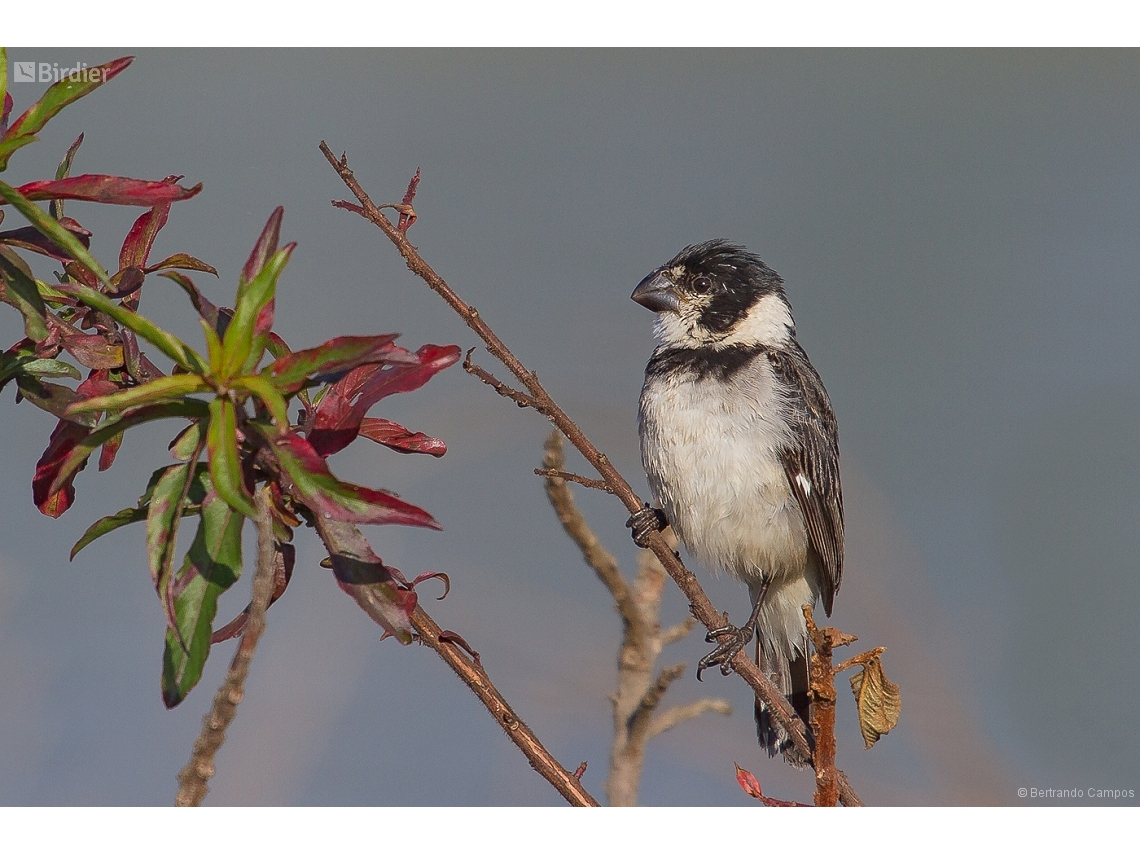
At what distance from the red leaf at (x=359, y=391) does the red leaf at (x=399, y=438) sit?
0.10 m

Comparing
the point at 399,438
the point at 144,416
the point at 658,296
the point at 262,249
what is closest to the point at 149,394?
the point at 144,416

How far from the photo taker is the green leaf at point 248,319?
4.37ft

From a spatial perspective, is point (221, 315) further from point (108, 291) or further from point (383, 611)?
point (383, 611)

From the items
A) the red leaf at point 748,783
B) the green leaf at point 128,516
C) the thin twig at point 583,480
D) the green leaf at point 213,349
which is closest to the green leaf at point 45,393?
the green leaf at point 128,516

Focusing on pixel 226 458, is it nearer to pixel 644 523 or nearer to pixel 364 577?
pixel 364 577

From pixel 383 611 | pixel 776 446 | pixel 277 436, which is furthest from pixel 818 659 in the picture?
pixel 776 446

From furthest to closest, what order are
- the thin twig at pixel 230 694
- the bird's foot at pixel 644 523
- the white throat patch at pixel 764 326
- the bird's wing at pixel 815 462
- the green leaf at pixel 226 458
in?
1. the white throat patch at pixel 764 326
2. the bird's wing at pixel 815 462
3. the bird's foot at pixel 644 523
4. the green leaf at pixel 226 458
5. the thin twig at pixel 230 694

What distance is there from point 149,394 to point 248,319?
0.15 metres

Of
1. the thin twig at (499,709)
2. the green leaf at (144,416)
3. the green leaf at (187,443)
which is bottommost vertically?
the thin twig at (499,709)

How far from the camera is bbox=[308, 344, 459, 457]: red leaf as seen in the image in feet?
4.80

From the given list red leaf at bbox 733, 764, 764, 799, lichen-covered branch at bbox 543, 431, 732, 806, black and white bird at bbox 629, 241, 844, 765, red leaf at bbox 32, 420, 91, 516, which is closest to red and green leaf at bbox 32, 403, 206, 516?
red leaf at bbox 32, 420, 91, 516

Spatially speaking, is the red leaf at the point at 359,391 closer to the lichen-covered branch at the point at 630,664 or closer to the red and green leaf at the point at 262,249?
the red and green leaf at the point at 262,249

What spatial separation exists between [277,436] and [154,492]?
18 cm

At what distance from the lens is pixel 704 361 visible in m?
3.80
